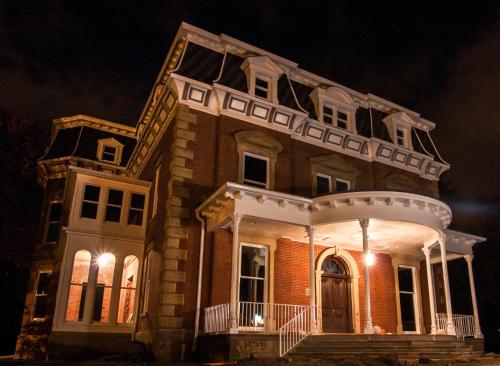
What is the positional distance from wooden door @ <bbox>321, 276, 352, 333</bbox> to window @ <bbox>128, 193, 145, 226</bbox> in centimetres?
815

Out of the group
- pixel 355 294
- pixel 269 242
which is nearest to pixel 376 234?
pixel 355 294

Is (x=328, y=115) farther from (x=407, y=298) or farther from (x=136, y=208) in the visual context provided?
(x=136, y=208)

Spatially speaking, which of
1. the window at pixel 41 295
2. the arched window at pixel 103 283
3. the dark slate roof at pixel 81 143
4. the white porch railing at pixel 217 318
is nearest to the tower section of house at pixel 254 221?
the white porch railing at pixel 217 318

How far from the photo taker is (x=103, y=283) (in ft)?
71.6

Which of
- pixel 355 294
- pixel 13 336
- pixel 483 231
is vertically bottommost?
pixel 13 336

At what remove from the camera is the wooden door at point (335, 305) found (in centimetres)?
1630

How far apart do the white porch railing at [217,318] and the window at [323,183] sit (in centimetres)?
687

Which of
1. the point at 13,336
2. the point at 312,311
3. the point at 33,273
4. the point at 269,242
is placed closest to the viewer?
the point at 312,311

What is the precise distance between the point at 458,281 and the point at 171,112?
70.0 feet

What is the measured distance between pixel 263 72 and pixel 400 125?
7.54 metres

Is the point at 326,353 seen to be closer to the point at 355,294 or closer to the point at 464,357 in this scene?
the point at 464,357

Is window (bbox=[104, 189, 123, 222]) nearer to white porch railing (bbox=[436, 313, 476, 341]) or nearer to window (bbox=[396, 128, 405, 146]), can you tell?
window (bbox=[396, 128, 405, 146])

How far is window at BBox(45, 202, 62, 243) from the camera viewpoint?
22.1 meters

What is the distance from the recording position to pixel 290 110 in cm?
1688
